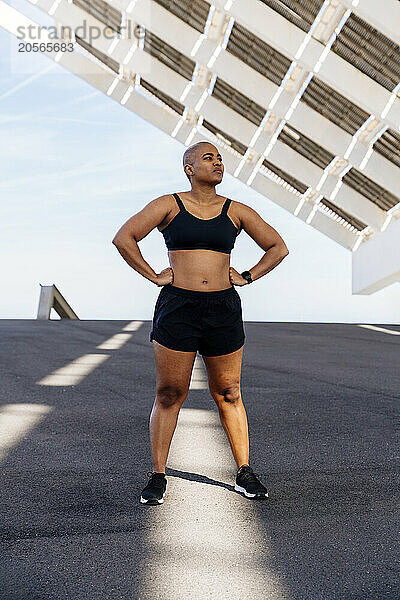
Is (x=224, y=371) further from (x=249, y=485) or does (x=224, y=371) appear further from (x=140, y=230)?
(x=140, y=230)

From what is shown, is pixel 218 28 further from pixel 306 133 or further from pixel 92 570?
pixel 92 570

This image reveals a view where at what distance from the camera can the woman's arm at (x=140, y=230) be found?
364cm

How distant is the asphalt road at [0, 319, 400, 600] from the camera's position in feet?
8.98

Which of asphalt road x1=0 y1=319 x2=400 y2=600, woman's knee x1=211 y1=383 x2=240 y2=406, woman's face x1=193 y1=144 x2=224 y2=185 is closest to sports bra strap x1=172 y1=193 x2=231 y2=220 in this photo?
woman's face x1=193 y1=144 x2=224 y2=185

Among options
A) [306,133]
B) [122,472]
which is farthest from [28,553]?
[306,133]

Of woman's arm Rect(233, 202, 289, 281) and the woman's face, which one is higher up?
the woman's face

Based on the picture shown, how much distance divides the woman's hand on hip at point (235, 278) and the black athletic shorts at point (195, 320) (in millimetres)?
61

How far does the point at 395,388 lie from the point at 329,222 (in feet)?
68.8

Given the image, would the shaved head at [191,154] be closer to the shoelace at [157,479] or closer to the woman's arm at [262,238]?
the woman's arm at [262,238]

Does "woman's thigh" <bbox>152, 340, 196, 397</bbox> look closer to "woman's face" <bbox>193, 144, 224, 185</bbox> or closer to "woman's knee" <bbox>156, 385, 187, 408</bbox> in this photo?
"woman's knee" <bbox>156, 385, 187, 408</bbox>

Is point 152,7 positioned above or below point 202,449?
above

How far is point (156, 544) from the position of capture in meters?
3.07

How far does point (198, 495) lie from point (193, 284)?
1171mm

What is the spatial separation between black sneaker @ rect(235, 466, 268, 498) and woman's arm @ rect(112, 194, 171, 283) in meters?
1.18
